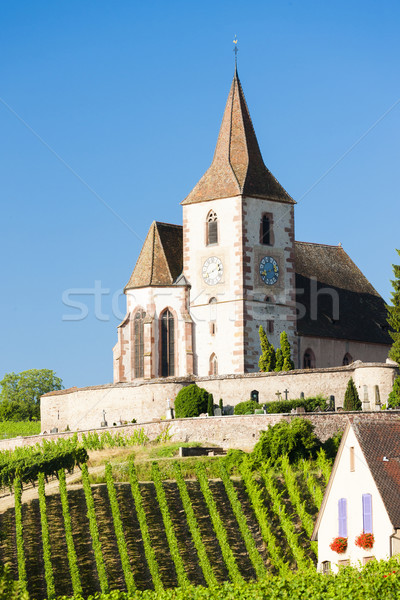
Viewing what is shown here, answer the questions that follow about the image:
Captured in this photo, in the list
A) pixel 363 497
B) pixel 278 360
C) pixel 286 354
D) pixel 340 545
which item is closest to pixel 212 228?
pixel 286 354

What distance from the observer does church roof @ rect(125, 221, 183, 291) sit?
76.2m

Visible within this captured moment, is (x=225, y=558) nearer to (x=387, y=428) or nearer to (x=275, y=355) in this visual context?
(x=387, y=428)

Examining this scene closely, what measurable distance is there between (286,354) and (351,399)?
327 inches

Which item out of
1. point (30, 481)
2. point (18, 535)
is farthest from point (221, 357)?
point (18, 535)

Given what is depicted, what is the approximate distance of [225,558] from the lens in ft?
168

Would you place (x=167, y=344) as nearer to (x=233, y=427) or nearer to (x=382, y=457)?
(x=233, y=427)

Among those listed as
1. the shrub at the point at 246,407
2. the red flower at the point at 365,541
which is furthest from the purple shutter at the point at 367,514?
the shrub at the point at 246,407

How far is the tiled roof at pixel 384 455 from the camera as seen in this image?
4466cm

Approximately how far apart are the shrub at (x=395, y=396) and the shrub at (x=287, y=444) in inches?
219

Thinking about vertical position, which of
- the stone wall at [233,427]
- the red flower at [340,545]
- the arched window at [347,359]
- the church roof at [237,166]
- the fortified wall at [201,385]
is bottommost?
the red flower at [340,545]

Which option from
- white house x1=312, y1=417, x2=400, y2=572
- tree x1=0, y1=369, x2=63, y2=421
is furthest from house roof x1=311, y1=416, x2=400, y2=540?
tree x1=0, y1=369, x2=63, y2=421

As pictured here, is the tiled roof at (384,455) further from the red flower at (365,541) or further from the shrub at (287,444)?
the shrub at (287,444)

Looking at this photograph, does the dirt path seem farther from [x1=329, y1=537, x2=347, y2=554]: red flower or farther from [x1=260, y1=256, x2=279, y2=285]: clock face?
[x1=260, y1=256, x2=279, y2=285]: clock face

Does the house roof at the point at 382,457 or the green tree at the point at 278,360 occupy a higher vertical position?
the green tree at the point at 278,360
